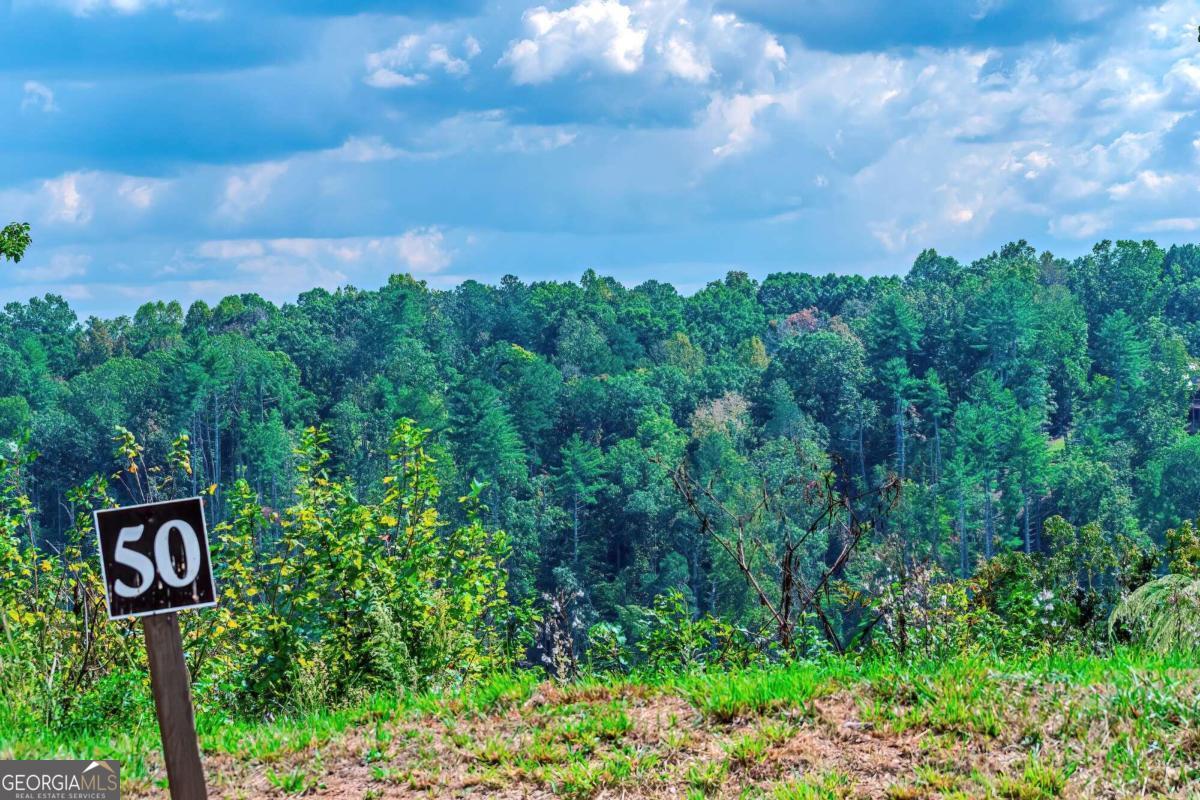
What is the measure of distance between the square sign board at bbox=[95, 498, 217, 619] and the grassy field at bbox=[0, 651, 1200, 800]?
4.49 ft

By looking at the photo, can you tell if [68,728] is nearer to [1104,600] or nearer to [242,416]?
A: [1104,600]

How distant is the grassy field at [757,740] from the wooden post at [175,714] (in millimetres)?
970

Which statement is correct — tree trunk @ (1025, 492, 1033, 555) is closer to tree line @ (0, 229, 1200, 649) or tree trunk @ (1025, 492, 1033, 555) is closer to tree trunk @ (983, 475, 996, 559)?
tree line @ (0, 229, 1200, 649)

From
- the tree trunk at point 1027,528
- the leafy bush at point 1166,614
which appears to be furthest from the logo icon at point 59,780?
the tree trunk at point 1027,528

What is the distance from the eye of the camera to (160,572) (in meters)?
3.51

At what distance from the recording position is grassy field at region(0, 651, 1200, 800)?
4.27 metres

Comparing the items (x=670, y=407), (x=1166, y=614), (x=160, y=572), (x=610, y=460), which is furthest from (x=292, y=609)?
(x=670, y=407)

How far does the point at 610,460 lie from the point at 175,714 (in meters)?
56.3

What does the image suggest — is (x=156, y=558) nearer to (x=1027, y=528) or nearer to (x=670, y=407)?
(x=1027, y=528)

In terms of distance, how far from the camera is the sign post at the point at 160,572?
3.47m

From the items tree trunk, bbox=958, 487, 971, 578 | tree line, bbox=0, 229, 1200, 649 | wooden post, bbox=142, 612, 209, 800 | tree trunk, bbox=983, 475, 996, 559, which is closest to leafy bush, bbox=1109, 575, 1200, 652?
wooden post, bbox=142, 612, 209, 800

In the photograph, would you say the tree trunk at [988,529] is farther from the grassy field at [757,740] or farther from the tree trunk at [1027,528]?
the grassy field at [757,740]

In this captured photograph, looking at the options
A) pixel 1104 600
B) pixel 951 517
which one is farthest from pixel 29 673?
pixel 951 517

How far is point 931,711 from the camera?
4707 millimetres
